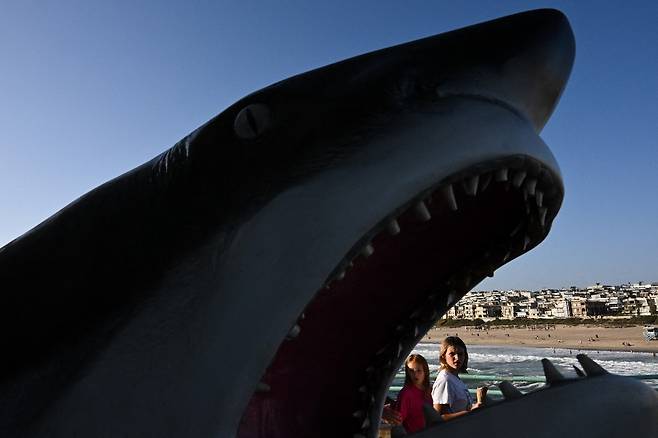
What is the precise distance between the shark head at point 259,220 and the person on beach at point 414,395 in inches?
88.4

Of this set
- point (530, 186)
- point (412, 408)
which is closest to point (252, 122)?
point (530, 186)

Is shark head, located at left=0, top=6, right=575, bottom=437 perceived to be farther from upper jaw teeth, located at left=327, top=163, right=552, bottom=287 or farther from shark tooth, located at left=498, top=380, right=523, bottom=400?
shark tooth, located at left=498, top=380, right=523, bottom=400

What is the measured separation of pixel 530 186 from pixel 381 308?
57 centimetres

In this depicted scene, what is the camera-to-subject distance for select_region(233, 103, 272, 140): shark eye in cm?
119

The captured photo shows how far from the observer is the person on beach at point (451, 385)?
3.40m

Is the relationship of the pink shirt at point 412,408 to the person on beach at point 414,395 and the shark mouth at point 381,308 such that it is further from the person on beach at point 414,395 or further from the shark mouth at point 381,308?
the shark mouth at point 381,308

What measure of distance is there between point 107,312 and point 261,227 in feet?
1.19

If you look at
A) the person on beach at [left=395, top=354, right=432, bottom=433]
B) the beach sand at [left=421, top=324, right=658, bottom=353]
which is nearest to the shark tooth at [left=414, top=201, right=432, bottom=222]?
the person on beach at [left=395, top=354, right=432, bottom=433]

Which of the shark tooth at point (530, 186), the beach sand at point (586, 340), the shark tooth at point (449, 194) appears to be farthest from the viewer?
the beach sand at point (586, 340)

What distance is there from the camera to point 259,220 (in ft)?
3.53

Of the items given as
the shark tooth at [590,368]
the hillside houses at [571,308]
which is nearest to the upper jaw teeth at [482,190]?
the shark tooth at [590,368]

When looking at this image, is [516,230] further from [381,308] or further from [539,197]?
[381,308]

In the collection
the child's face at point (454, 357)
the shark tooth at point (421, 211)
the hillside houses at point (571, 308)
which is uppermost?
the hillside houses at point (571, 308)

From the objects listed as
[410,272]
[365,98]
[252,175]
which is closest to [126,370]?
[252,175]
